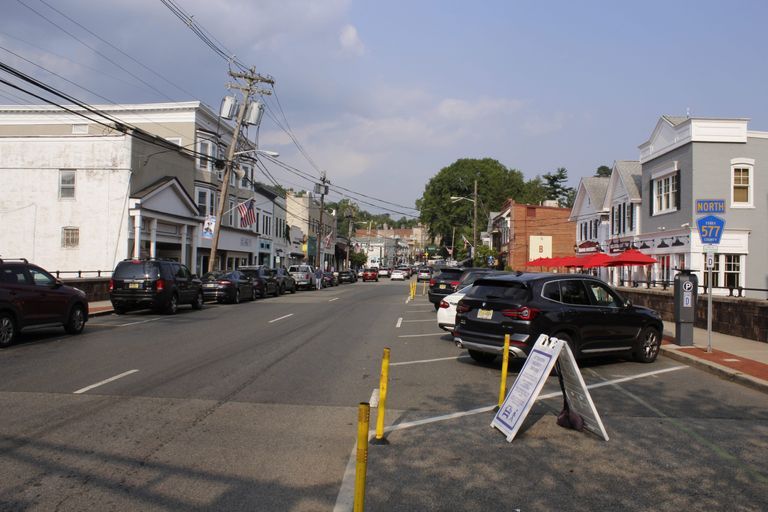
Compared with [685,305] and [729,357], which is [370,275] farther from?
[729,357]

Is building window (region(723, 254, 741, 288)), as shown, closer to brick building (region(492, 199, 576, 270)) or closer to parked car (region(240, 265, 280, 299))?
parked car (region(240, 265, 280, 299))

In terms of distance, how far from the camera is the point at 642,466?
5648 mm

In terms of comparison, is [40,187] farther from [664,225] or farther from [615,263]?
[664,225]

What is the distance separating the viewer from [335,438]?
248 inches

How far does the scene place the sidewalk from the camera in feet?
32.8

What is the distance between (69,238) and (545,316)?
27.3 m

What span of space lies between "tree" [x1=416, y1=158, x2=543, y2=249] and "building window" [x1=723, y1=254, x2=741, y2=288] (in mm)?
54655

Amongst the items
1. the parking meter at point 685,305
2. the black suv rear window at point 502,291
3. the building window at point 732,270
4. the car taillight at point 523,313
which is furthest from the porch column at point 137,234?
the building window at point 732,270

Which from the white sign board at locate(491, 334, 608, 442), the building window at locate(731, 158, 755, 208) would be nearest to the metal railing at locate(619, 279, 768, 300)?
the building window at locate(731, 158, 755, 208)

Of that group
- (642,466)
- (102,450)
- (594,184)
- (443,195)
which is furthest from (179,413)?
(443,195)

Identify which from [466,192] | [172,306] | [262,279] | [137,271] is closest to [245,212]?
[262,279]

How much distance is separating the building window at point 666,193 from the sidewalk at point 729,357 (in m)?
13.6

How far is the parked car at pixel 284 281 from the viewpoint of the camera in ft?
113

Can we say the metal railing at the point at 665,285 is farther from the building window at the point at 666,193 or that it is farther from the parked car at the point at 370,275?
the parked car at the point at 370,275
